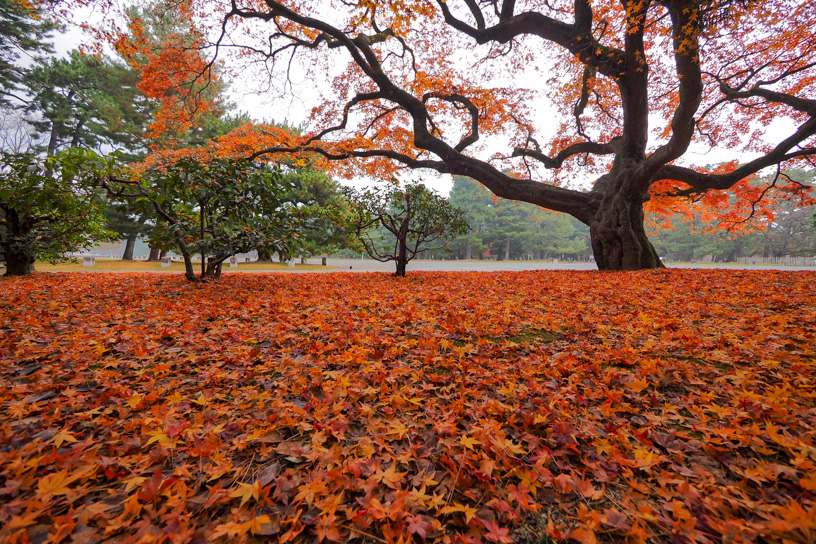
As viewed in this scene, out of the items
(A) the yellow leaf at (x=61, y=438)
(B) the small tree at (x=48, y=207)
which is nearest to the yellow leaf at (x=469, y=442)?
(A) the yellow leaf at (x=61, y=438)

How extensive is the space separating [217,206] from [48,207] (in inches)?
123

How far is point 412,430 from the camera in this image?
1.59m

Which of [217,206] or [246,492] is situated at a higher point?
[217,206]

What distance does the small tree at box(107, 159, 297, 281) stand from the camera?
4.59 metres

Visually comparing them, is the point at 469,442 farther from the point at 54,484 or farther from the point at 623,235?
the point at 623,235

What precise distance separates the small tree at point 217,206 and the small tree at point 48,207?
53 centimetres

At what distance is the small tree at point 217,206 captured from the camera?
15.0 ft

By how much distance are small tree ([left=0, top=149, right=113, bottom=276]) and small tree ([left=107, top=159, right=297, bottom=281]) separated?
1.73 feet

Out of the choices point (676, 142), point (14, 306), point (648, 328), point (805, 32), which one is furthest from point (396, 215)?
point (805, 32)

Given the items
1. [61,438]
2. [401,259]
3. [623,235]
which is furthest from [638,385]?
[623,235]

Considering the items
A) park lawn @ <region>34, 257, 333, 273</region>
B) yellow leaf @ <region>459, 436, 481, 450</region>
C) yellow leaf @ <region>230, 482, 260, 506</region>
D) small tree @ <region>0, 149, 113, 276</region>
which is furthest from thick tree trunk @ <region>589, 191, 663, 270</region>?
park lawn @ <region>34, 257, 333, 273</region>

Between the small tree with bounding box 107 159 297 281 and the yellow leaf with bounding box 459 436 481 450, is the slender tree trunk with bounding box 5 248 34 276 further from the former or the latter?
the yellow leaf with bounding box 459 436 481 450

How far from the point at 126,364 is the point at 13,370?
668 mm

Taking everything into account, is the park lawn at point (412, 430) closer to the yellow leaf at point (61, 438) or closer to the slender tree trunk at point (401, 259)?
the yellow leaf at point (61, 438)
